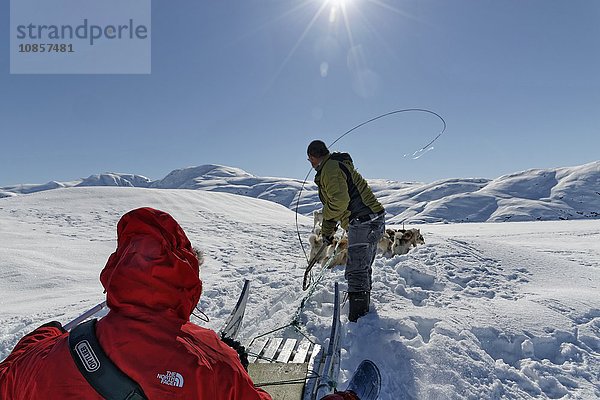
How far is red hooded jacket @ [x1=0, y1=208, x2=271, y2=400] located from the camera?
3.92ft

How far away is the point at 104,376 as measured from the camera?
1.17 metres

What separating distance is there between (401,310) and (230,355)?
4.22 metres

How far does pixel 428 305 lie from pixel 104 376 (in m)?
5.19

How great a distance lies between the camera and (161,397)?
119 cm

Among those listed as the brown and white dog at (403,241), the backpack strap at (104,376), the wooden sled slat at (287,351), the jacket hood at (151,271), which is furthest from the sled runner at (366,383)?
the brown and white dog at (403,241)

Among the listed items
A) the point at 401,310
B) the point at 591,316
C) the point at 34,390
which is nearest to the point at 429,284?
the point at 401,310

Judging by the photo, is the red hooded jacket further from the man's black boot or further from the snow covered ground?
the man's black boot

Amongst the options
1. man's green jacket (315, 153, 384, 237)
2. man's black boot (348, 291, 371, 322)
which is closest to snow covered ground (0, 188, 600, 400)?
man's black boot (348, 291, 371, 322)

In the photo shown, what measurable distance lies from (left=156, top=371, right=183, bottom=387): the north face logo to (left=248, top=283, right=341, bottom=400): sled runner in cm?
228

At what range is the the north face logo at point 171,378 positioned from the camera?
3.92 feet

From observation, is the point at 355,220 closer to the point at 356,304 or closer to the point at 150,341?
the point at 356,304

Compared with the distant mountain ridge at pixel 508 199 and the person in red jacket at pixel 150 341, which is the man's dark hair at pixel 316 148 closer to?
the person in red jacket at pixel 150 341

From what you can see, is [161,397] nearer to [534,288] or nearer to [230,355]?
[230,355]

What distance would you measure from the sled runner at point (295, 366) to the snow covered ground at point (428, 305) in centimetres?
31
